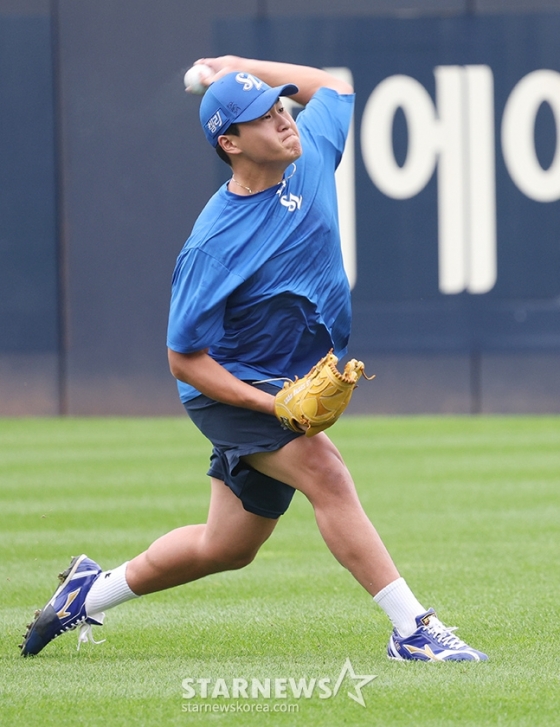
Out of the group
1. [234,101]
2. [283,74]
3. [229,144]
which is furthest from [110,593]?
[283,74]

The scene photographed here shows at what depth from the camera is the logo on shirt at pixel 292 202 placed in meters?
4.72

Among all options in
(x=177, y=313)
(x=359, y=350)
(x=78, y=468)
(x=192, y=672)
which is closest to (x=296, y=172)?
(x=177, y=313)

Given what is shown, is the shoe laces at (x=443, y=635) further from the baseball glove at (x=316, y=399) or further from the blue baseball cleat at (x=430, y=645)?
the baseball glove at (x=316, y=399)

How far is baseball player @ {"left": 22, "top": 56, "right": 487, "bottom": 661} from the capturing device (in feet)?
15.0

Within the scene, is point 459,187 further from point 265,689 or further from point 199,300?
point 265,689

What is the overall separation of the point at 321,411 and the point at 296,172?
901mm

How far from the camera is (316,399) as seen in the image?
4441 millimetres

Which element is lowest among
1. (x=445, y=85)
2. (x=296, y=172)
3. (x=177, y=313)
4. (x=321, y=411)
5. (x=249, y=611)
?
(x=249, y=611)

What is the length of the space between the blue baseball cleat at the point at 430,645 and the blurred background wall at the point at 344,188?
485 inches

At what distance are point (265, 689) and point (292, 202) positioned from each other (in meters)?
1.62

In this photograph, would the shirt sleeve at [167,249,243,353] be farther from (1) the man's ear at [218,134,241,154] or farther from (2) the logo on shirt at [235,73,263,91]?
(2) the logo on shirt at [235,73,263,91]

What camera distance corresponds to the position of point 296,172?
4844mm

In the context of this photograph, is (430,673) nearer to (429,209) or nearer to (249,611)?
(249,611)

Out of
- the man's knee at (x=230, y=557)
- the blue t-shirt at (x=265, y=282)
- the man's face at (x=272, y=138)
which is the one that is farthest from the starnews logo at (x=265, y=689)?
the man's face at (x=272, y=138)
